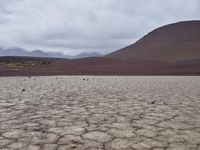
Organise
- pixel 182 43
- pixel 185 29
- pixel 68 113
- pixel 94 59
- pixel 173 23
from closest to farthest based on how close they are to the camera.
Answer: pixel 68 113 → pixel 94 59 → pixel 182 43 → pixel 185 29 → pixel 173 23

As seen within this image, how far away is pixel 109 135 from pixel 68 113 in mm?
1434

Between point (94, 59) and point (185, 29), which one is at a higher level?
point (185, 29)

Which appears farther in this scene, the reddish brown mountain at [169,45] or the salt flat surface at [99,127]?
the reddish brown mountain at [169,45]

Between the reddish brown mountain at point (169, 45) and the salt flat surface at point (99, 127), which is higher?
the reddish brown mountain at point (169, 45)

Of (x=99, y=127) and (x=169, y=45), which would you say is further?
(x=169, y=45)

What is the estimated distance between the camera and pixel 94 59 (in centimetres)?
3045

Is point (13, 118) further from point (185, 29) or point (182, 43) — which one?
point (185, 29)

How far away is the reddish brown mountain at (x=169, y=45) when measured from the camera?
46.4 metres

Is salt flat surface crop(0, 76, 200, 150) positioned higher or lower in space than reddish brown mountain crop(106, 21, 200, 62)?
lower

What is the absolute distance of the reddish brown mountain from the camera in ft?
152

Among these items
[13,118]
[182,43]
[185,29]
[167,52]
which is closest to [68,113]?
[13,118]

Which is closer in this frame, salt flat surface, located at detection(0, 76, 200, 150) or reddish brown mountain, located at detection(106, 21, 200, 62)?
salt flat surface, located at detection(0, 76, 200, 150)

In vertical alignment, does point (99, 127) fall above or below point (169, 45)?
below

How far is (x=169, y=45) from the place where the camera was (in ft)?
173
